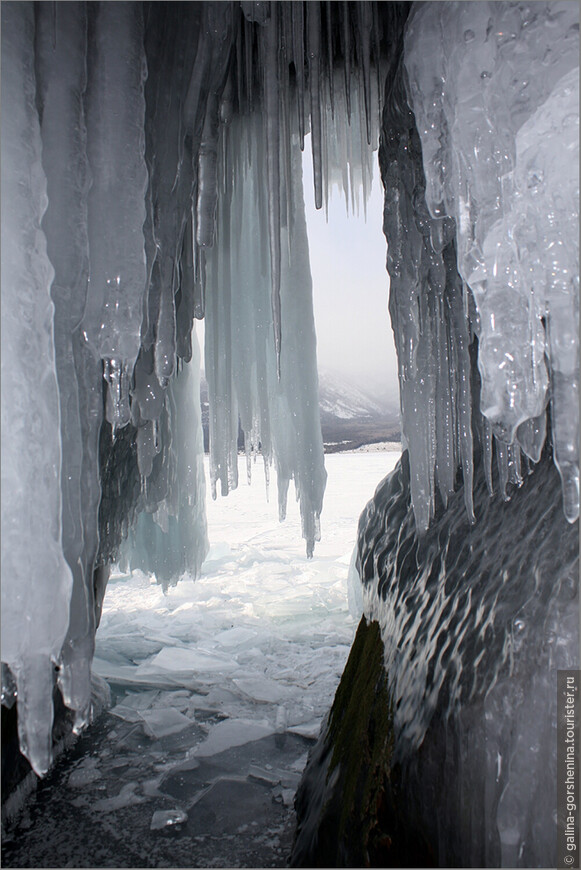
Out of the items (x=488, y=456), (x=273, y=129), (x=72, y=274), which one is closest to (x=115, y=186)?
(x=72, y=274)

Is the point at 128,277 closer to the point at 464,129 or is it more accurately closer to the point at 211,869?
the point at 464,129

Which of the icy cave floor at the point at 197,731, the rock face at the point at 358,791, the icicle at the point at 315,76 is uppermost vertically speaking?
the icicle at the point at 315,76

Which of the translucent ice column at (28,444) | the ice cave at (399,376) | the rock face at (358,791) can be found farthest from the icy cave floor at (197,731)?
the translucent ice column at (28,444)

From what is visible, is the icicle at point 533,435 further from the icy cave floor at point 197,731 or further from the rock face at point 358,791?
the icy cave floor at point 197,731

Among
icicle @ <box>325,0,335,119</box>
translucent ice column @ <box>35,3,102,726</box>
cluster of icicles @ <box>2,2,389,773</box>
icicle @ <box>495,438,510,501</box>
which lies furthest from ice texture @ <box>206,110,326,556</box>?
icicle @ <box>495,438,510,501</box>

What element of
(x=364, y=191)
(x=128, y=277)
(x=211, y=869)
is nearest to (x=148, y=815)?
(x=211, y=869)

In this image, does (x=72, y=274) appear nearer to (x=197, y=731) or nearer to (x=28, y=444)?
(x=28, y=444)

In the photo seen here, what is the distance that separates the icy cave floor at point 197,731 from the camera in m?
2.38

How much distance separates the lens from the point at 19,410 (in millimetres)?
1682

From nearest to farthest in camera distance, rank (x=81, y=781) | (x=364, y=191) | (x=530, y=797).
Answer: (x=530, y=797) → (x=81, y=781) → (x=364, y=191)

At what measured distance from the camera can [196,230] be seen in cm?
302

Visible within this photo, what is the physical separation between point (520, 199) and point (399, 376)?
963mm

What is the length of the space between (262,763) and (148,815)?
2.12 feet

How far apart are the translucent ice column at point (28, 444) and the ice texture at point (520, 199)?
1301mm
